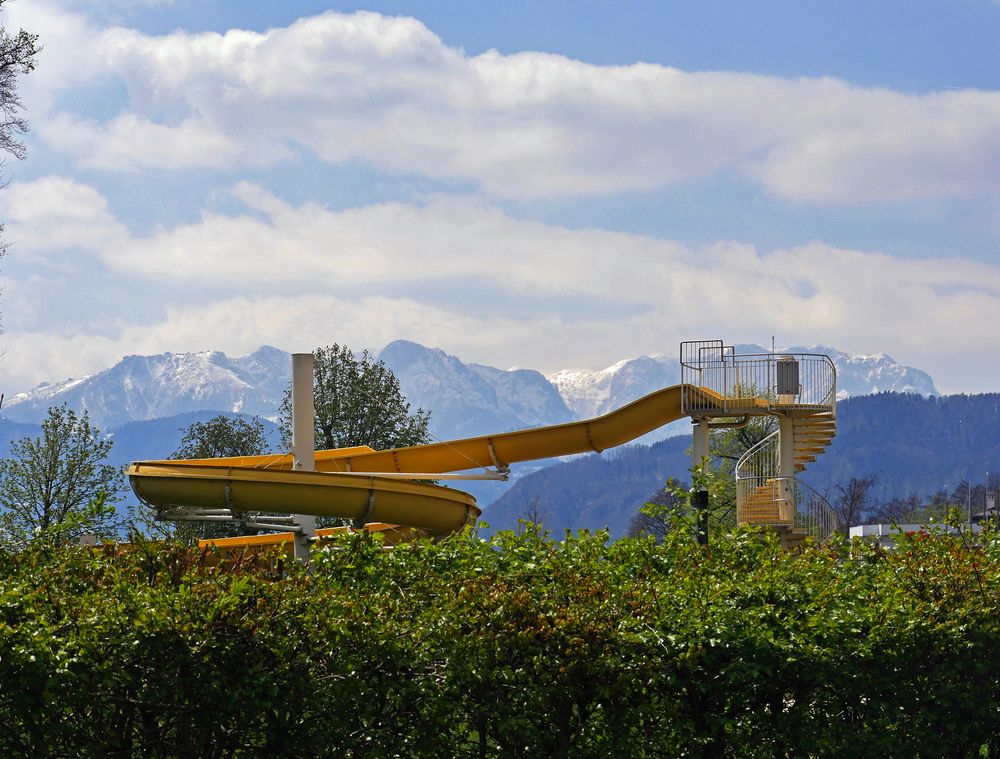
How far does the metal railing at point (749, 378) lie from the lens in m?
28.3

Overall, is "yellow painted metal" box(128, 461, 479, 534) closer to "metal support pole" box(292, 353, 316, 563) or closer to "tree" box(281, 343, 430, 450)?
"metal support pole" box(292, 353, 316, 563)

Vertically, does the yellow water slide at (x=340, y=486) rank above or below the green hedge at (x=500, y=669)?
above

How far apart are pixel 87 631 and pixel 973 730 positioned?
570cm

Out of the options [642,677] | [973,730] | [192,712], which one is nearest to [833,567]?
[973,730]

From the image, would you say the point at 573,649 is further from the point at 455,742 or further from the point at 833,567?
the point at 833,567

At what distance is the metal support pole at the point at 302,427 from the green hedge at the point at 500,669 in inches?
490

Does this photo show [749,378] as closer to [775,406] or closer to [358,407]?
[775,406]

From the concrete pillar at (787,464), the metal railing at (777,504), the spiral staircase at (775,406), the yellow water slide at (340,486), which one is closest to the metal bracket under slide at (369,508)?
the yellow water slide at (340,486)

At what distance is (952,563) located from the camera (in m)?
9.20

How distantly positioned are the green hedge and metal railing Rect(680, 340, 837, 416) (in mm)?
19333

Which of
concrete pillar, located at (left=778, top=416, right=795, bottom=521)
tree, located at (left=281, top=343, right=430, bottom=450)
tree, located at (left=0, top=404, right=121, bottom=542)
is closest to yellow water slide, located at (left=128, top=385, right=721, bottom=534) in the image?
concrete pillar, located at (left=778, top=416, right=795, bottom=521)

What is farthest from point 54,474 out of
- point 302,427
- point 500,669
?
point 500,669

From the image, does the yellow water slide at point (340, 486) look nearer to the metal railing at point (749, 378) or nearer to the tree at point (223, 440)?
the metal railing at point (749, 378)

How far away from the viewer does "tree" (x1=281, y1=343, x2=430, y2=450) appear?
156ft
